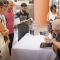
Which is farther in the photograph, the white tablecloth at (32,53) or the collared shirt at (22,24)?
the collared shirt at (22,24)

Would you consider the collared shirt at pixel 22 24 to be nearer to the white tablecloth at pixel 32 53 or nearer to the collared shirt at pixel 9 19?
the collared shirt at pixel 9 19

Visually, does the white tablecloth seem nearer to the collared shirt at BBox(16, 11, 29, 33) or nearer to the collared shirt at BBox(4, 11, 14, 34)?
the collared shirt at BBox(4, 11, 14, 34)

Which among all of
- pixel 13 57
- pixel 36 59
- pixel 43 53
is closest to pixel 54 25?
pixel 43 53

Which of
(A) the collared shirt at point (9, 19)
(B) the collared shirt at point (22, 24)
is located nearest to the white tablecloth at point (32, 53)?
(A) the collared shirt at point (9, 19)

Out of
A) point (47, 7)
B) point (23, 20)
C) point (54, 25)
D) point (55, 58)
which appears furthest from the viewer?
point (47, 7)

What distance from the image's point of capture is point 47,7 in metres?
2.95

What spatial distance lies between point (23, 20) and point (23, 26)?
16 cm

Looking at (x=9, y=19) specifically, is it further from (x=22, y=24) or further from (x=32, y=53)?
(x=32, y=53)

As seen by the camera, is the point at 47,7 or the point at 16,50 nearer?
the point at 16,50

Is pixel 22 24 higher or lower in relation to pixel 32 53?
higher

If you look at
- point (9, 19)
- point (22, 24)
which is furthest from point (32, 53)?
point (22, 24)

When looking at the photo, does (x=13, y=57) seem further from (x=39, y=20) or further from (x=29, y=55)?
(x=39, y=20)

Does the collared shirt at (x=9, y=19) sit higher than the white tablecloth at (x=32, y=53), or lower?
higher

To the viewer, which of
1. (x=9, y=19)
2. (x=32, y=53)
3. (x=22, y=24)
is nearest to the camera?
(x=32, y=53)
